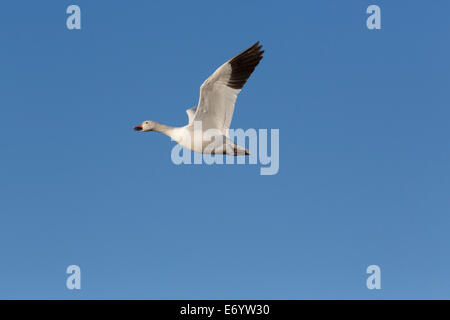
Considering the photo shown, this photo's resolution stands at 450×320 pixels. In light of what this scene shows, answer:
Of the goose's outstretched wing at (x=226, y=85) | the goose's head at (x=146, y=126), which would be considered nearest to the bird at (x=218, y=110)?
the goose's outstretched wing at (x=226, y=85)

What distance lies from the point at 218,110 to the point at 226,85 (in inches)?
30.5

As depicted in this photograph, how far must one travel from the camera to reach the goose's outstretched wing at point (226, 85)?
20188 mm

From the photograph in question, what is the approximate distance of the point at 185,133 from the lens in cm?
2081

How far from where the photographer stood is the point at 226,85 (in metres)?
20.4

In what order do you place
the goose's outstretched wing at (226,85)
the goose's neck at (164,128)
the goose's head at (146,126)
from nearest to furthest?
the goose's outstretched wing at (226,85) → the goose's neck at (164,128) → the goose's head at (146,126)

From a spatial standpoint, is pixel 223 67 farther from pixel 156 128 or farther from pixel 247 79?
pixel 156 128

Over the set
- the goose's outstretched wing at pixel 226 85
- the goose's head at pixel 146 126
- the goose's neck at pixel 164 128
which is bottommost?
the goose's neck at pixel 164 128

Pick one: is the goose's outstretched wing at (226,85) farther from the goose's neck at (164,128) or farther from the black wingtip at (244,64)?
the goose's neck at (164,128)

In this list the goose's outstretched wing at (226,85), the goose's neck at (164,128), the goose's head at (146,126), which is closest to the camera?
the goose's outstretched wing at (226,85)

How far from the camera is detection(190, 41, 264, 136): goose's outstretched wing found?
66.2 feet

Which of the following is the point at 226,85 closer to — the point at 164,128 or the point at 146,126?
the point at 164,128
